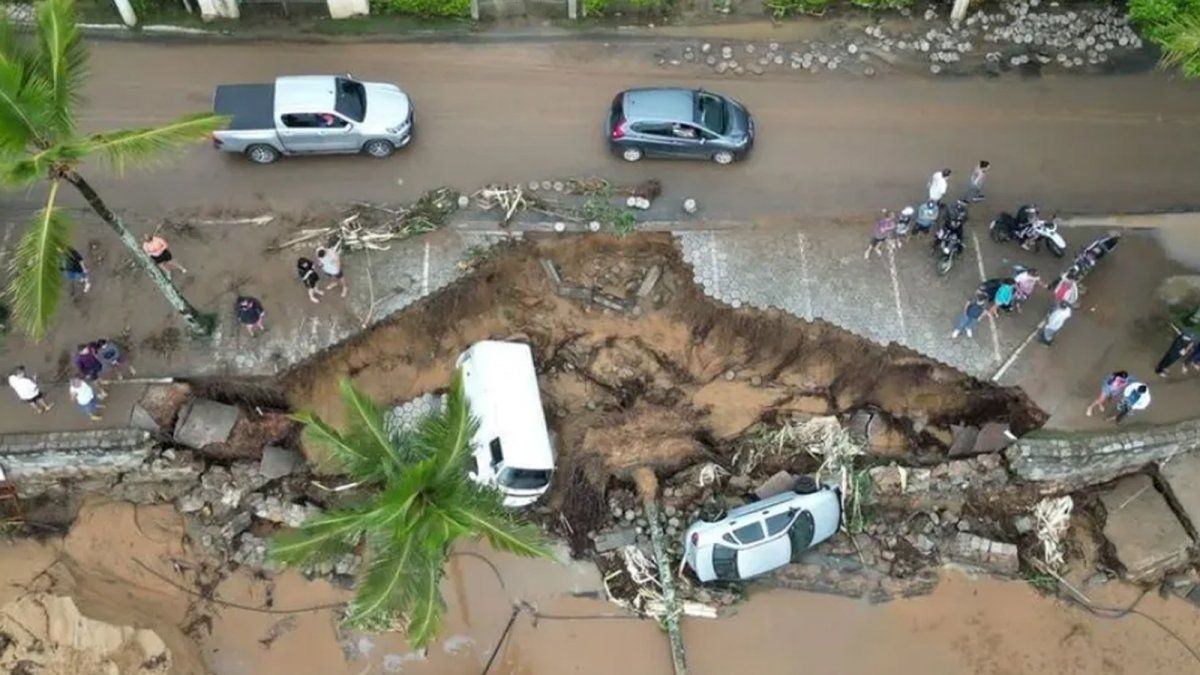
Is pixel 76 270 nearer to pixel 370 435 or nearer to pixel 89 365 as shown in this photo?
pixel 89 365

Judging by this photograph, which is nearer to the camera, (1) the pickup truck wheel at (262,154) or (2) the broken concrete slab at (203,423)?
(2) the broken concrete slab at (203,423)

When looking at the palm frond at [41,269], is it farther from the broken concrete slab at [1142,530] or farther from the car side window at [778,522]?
the broken concrete slab at [1142,530]

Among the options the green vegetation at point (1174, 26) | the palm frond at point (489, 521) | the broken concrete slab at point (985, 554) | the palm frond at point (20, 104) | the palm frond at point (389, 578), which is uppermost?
the palm frond at point (20, 104)

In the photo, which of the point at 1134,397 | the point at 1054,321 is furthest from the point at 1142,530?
the point at 1054,321

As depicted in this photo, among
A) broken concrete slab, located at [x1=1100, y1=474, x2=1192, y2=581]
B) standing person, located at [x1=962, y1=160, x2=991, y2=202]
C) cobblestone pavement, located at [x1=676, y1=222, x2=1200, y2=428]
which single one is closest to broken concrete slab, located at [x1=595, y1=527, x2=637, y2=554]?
cobblestone pavement, located at [x1=676, y1=222, x2=1200, y2=428]

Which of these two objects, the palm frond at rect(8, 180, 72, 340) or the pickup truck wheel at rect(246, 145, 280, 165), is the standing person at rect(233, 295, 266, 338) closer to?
the pickup truck wheel at rect(246, 145, 280, 165)

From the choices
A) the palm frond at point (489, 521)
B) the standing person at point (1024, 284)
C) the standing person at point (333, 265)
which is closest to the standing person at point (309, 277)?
the standing person at point (333, 265)

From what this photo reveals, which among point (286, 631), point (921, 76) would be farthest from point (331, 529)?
point (921, 76)
